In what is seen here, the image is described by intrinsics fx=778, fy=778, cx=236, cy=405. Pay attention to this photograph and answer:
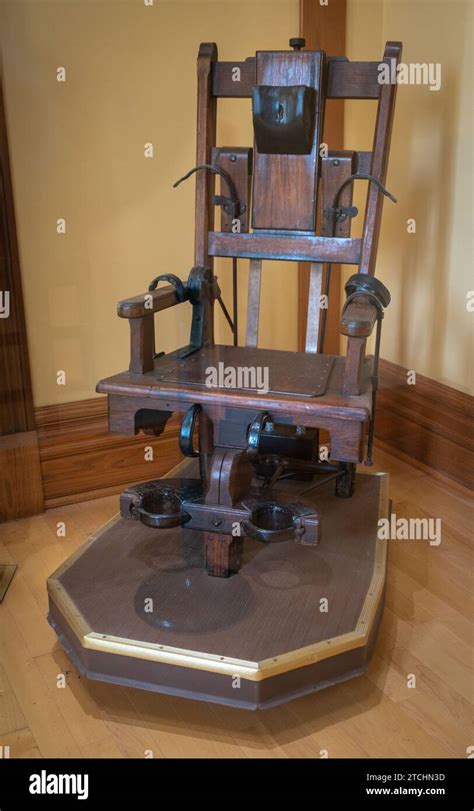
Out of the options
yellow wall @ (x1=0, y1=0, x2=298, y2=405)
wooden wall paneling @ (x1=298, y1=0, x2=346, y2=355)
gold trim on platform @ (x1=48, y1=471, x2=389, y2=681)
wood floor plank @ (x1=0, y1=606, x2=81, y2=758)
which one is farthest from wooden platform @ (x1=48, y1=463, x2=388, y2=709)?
wooden wall paneling @ (x1=298, y1=0, x2=346, y2=355)

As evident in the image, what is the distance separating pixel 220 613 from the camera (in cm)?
194

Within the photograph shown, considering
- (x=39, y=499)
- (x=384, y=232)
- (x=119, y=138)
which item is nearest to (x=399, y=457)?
(x=384, y=232)

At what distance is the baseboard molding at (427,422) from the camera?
291 centimetres

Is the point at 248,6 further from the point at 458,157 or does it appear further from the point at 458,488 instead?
the point at 458,488

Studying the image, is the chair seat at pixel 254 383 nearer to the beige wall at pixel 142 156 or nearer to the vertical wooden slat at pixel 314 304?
the vertical wooden slat at pixel 314 304

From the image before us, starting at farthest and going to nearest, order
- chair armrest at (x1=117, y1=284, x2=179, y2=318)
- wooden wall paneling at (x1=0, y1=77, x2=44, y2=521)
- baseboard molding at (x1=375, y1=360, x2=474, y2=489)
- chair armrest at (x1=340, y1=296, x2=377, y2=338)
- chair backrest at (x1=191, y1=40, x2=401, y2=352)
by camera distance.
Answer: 1. baseboard molding at (x1=375, y1=360, x2=474, y2=489)
2. wooden wall paneling at (x1=0, y1=77, x2=44, y2=521)
3. chair backrest at (x1=191, y1=40, x2=401, y2=352)
4. chair armrest at (x1=117, y1=284, x2=179, y2=318)
5. chair armrest at (x1=340, y1=296, x2=377, y2=338)

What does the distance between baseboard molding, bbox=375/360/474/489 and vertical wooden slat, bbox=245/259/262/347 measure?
0.94 metres

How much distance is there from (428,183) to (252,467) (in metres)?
1.45

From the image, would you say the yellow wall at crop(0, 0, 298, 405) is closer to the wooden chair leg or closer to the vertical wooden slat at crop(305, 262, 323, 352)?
the vertical wooden slat at crop(305, 262, 323, 352)

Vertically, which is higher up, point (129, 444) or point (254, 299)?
point (254, 299)

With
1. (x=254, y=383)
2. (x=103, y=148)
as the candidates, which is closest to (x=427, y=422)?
(x=254, y=383)

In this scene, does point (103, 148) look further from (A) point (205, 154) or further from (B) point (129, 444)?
(B) point (129, 444)

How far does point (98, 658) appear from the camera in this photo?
1826mm

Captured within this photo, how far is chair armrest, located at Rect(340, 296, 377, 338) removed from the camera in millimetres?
1871
